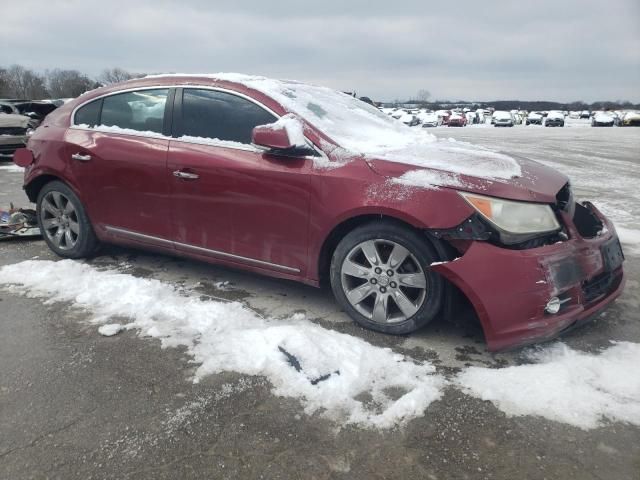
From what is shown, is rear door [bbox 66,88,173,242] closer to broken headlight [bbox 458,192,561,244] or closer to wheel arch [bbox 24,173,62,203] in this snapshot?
wheel arch [bbox 24,173,62,203]

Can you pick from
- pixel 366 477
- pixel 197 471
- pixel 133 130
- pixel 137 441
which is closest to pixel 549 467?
pixel 366 477

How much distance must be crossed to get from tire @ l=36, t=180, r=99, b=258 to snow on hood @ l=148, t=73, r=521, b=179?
1.57 m

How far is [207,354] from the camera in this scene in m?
2.79

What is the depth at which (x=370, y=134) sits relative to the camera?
356 centimetres

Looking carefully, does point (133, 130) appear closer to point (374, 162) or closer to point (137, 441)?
point (374, 162)

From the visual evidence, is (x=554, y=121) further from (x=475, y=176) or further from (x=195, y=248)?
(x=195, y=248)

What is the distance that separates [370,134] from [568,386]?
206 cm

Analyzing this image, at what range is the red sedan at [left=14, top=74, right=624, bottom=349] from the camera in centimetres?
266

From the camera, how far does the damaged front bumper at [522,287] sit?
102 inches

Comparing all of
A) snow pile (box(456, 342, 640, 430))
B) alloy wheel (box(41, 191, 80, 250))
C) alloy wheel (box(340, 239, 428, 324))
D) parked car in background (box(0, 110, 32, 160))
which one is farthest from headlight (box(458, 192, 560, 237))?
parked car in background (box(0, 110, 32, 160))

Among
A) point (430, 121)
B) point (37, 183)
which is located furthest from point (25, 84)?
point (37, 183)

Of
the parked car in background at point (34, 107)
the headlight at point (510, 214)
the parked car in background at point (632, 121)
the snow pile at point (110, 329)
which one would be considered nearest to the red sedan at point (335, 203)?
the headlight at point (510, 214)

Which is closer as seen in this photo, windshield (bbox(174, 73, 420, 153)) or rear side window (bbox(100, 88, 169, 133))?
windshield (bbox(174, 73, 420, 153))

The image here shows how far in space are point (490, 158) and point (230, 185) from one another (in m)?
1.75
